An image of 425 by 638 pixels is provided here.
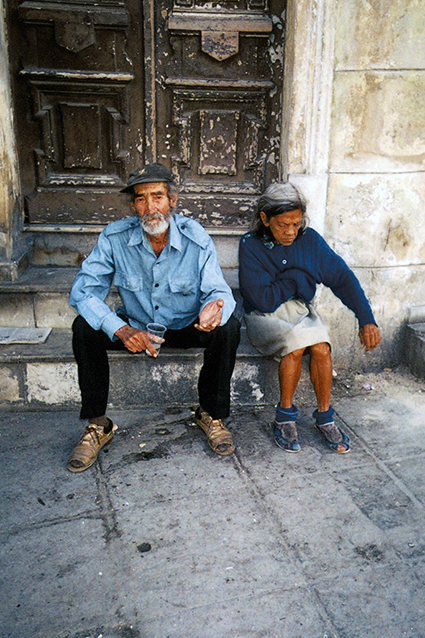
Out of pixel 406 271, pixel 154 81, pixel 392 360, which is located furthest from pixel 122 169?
pixel 392 360

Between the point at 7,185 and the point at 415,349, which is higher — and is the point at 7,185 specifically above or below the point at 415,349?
above

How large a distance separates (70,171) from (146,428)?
1982mm

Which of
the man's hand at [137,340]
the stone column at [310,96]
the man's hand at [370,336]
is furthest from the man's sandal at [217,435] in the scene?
the stone column at [310,96]

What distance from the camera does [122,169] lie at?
407 cm

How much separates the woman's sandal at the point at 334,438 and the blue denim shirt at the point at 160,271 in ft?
2.87

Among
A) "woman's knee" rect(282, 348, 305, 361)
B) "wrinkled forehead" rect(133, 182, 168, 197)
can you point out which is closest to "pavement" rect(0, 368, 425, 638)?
"woman's knee" rect(282, 348, 305, 361)

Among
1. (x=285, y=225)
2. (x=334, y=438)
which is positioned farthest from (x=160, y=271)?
(x=334, y=438)

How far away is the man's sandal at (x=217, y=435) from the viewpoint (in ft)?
10.1

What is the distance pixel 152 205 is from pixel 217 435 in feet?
4.30

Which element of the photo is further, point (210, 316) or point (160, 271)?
point (160, 271)

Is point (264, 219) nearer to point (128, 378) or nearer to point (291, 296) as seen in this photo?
point (291, 296)

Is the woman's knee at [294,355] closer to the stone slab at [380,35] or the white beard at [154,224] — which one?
the white beard at [154,224]

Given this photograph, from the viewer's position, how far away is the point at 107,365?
10.1 feet

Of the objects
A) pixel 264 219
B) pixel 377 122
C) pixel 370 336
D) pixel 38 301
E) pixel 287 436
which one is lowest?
pixel 287 436
